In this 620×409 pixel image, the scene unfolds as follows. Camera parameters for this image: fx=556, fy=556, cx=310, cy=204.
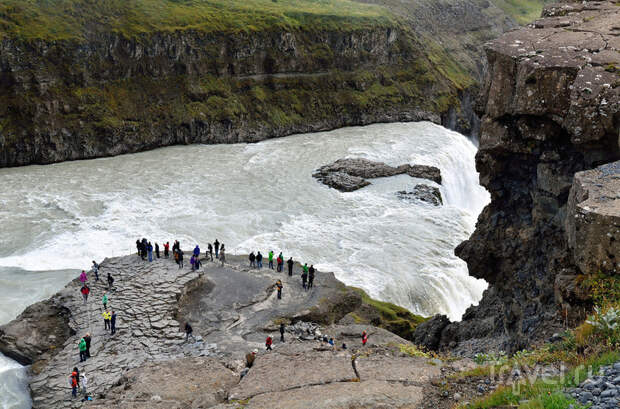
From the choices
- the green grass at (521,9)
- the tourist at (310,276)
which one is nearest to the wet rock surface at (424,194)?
the tourist at (310,276)

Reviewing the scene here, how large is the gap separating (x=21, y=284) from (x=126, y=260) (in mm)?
6486

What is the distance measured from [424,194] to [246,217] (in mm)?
16261

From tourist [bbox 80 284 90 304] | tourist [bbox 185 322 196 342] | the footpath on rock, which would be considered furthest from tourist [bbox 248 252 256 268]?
tourist [bbox 80 284 90 304]

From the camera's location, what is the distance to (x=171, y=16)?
231ft

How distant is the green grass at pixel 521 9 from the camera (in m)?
135

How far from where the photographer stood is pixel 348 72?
273 feet

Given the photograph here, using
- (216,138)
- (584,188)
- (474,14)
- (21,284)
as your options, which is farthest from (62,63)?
(474,14)

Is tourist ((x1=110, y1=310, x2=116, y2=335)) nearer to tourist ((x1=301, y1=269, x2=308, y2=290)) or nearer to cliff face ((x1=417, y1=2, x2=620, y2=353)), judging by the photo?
tourist ((x1=301, y1=269, x2=308, y2=290))

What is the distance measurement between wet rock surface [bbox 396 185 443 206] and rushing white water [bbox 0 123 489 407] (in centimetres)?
104

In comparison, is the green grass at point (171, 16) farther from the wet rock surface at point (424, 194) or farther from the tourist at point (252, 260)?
the tourist at point (252, 260)

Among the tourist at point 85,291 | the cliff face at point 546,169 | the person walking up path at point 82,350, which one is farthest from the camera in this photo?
the tourist at point 85,291

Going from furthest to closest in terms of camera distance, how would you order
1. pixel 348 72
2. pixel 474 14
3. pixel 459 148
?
pixel 474 14 < pixel 348 72 < pixel 459 148

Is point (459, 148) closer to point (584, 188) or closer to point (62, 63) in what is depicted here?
point (62, 63)

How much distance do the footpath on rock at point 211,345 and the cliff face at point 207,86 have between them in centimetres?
3339
